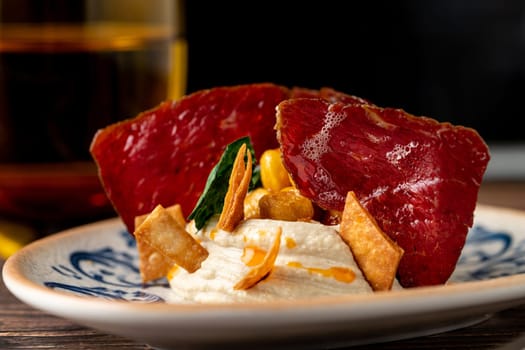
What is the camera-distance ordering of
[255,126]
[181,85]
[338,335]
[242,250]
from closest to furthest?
1. [338,335]
2. [242,250]
3. [255,126]
4. [181,85]

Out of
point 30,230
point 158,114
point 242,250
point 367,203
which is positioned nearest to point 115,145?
point 158,114

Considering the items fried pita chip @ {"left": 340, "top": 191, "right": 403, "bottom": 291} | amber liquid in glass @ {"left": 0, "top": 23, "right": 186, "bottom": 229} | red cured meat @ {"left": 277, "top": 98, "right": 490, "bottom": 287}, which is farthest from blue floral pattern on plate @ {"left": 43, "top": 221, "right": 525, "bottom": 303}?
amber liquid in glass @ {"left": 0, "top": 23, "right": 186, "bottom": 229}

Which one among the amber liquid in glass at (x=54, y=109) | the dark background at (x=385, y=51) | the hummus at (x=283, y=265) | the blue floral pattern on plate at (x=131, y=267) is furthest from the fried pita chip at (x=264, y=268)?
the dark background at (x=385, y=51)

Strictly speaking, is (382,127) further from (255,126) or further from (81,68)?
(81,68)

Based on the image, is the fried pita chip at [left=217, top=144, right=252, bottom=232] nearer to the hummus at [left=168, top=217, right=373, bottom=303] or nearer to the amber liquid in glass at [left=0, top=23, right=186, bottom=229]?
the hummus at [left=168, top=217, right=373, bottom=303]

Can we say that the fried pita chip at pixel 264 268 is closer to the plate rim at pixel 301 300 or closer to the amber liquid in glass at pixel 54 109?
the plate rim at pixel 301 300

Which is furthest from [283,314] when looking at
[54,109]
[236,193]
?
[54,109]
